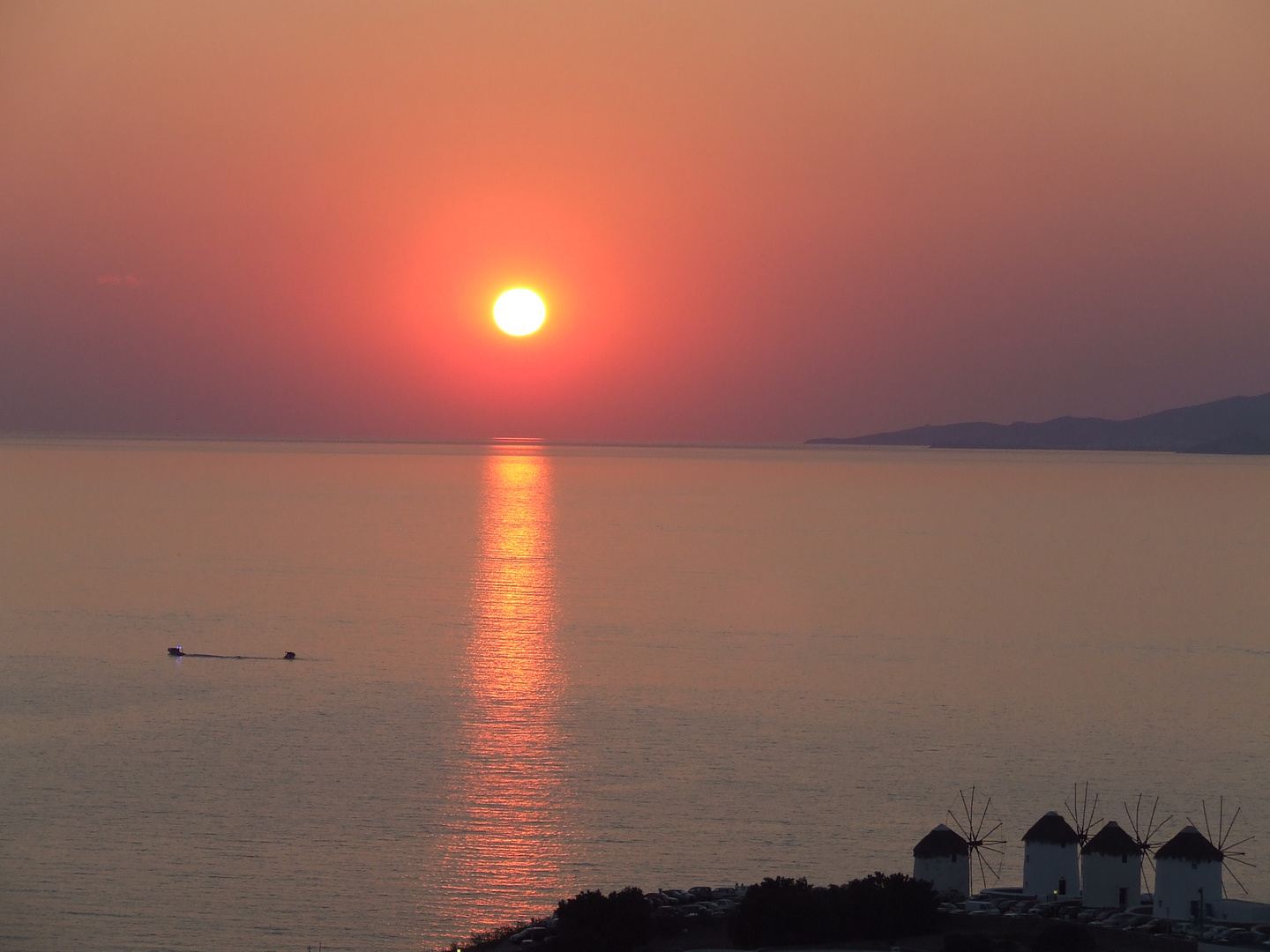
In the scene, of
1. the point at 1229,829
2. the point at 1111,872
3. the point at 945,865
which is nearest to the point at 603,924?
the point at 945,865

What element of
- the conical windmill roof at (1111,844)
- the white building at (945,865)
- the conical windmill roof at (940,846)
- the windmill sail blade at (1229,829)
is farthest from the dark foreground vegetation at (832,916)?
the windmill sail blade at (1229,829)

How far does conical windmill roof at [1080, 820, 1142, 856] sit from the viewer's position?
35625mm

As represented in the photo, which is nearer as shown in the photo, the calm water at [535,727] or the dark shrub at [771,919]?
the dark shrub at [771,919]

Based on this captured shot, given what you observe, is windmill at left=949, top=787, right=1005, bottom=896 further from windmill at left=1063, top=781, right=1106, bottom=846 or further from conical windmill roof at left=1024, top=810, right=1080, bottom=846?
conical windmill roof at left=1024, top=810, right=1080, bottom=846

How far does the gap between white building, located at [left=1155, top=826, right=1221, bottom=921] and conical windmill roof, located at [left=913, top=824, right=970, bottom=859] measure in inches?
186

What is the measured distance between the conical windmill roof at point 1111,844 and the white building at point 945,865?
312 cm

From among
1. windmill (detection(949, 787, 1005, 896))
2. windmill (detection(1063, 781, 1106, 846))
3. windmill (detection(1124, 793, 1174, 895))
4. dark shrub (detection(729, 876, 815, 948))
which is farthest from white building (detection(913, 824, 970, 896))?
windmill (detection(1063, 781, 1106, 846))

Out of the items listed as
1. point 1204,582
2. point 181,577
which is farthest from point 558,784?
point 1204,582

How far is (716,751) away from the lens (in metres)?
54.7

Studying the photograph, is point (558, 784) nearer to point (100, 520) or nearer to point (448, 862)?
point (448, 862)

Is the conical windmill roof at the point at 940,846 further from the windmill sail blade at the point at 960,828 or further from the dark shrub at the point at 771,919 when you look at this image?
the windmill sail blade at the point at 960,828

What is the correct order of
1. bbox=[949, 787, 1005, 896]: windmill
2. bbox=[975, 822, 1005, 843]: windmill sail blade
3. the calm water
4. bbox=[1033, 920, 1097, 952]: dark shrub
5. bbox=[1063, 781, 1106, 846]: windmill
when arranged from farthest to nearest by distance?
bbox=[1063, 781, 1106, 846]: windmill → bbox=[975, 822, 1005, 843]: windmill sail blade → bbox=[949, 787, 1005, 896]: windmill → the calm water → bbox=[1033, 920, 1097, 952]: dark shrub

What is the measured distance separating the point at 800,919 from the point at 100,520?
147792 mm

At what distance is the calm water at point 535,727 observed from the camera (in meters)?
41.7
